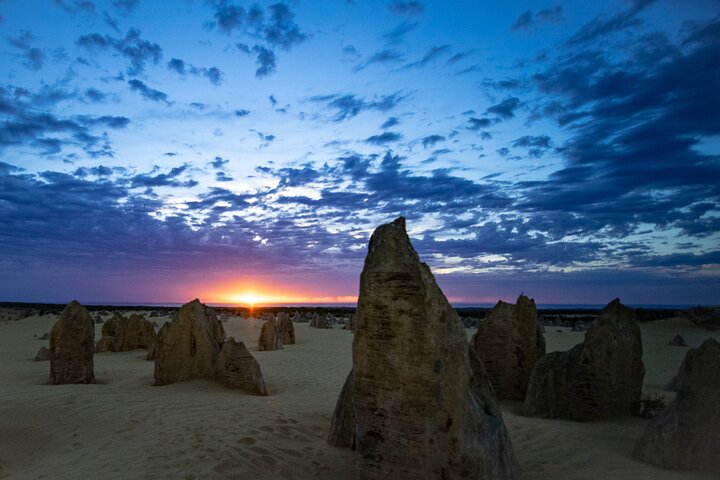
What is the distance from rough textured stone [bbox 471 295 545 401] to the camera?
33.6 ft

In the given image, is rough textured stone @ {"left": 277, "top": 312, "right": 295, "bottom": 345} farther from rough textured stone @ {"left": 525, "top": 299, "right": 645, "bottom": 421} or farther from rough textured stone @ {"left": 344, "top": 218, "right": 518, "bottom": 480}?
rough textured stone @ {"left": 344, "top": 218, "right": 518, "bottom": 480}

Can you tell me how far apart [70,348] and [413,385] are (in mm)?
10839

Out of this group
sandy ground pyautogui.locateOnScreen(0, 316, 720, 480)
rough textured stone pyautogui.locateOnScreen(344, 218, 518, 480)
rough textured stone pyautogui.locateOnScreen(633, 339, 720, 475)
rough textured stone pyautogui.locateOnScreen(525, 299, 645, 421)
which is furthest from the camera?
rough textured stone pyautogui.locateOnScreen(525, 299, 645, 421)

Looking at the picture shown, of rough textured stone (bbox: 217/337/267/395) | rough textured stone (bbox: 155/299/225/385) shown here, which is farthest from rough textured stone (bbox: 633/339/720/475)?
rough textured stone (bbox: 155/299/225/385)

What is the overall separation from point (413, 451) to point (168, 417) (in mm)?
5185

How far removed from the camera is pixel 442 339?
16.0 feet

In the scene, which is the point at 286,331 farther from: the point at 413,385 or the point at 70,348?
the point at 413,385

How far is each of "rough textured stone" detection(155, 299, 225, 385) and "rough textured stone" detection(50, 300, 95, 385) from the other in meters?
2.16

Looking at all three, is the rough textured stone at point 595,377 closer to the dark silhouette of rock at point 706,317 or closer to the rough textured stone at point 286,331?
the rough textured stone at point 286,331

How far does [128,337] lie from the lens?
21359 millimetres

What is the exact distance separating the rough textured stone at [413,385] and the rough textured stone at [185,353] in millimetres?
7448

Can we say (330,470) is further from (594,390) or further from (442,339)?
(594,390)

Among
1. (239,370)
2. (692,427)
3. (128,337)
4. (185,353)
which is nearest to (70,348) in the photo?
(185,353)

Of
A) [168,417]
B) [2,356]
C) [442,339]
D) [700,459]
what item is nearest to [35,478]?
[168,417]
